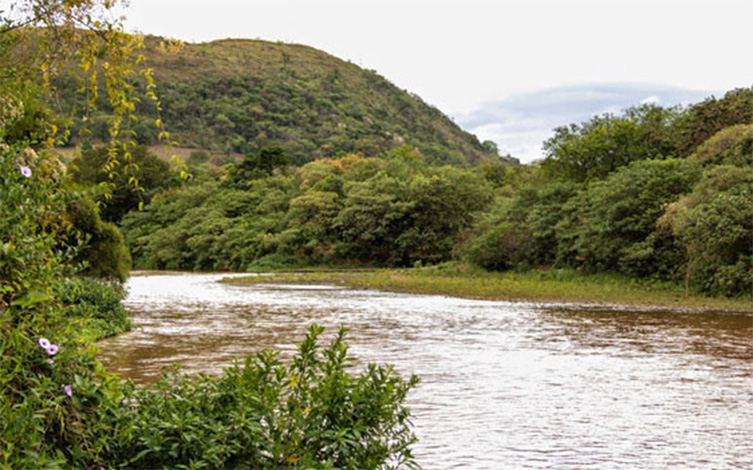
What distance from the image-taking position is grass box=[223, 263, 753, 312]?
24333 mm

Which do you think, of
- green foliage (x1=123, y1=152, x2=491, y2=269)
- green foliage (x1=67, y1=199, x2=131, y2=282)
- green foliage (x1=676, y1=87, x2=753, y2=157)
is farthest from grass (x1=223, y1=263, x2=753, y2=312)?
green foliage (x1=67, y1=199, x2=131, y2=282)

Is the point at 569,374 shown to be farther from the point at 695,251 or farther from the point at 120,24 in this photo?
the point at 695,251

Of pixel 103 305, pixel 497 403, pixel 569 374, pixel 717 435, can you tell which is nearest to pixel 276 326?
pixel 103 305

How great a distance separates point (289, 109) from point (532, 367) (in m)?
98.0

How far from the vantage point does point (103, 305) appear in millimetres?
15867

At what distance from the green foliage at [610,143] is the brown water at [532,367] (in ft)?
51.3

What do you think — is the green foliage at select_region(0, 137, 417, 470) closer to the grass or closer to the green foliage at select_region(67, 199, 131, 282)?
the green foliage at select_region(67, 199, 131, 282)

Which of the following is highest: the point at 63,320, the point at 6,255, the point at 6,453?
the point at 6,255

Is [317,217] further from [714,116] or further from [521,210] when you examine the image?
[714,116]

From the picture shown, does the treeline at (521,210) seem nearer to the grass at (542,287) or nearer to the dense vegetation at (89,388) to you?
the grass at (542,287)

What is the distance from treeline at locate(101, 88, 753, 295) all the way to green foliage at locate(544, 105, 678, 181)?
7 centimetres

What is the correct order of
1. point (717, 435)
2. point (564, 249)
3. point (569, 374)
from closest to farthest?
point (717, 435) < point (569, 374) < point (564, 249)

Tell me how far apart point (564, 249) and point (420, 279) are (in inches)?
255

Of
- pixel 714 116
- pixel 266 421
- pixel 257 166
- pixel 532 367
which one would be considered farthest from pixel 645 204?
pixel 257 166
